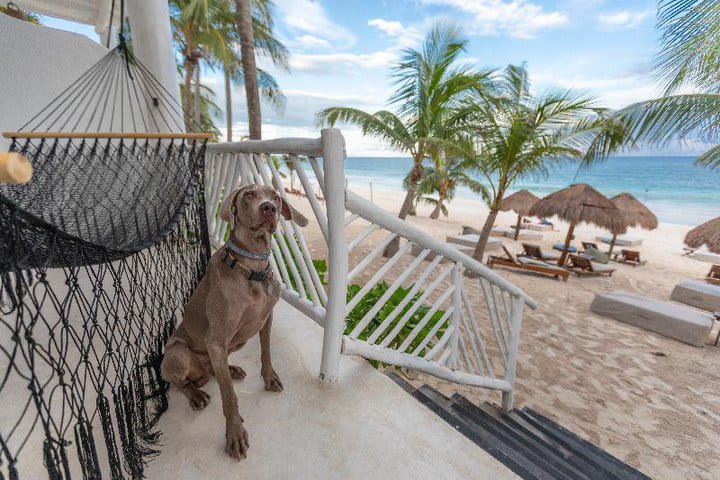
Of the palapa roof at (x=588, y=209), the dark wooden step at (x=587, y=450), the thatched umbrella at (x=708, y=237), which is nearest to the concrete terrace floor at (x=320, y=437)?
Result: the dark wooden step at (x=587, y=450)

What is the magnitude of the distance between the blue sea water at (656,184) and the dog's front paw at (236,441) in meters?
21.9

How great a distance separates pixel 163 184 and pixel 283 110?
14.9 m

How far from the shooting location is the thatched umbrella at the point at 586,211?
369 inches

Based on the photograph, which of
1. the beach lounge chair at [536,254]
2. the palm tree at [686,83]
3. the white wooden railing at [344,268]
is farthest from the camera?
the beach lounge chair at [536,254]

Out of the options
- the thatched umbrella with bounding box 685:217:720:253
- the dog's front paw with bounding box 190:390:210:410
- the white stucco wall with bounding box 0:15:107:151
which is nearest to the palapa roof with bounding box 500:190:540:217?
the thatched umbrella with bounding box 685:217:720:253

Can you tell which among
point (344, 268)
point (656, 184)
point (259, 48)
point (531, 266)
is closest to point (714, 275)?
point (531, 266)

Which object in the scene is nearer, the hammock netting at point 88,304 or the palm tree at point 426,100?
the hammock netting at point 88,304

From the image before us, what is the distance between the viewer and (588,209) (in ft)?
31.1

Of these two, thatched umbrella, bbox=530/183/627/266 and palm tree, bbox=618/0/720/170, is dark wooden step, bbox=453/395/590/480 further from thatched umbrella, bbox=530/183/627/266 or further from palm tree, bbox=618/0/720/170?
thatched umbrella, bbox=530/183/627/266

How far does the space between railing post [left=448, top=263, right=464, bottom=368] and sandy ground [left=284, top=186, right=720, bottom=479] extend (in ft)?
4.87

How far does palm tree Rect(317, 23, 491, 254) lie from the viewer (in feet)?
22.6

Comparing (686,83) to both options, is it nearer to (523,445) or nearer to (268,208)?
(523,445)

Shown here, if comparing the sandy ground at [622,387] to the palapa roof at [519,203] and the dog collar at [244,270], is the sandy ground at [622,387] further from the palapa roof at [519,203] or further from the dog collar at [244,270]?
the palapa roof at [519,203]

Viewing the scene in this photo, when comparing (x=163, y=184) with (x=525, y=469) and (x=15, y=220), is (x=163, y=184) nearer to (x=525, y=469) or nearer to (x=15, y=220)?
(x=15, y=220)
